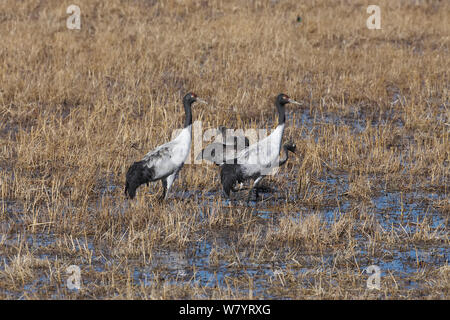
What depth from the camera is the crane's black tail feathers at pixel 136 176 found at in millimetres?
8383

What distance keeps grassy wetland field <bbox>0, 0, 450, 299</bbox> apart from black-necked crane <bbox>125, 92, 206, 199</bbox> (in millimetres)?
262

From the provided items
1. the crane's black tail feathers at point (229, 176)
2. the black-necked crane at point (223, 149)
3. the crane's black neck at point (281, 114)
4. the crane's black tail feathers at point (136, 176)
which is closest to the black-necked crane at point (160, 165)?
the crane's black tail feathers at point (136, 176)

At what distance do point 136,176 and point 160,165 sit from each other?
0.95 feet

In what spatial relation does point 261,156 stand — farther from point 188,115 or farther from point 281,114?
point 188,115

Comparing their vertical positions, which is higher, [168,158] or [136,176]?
[168,158]

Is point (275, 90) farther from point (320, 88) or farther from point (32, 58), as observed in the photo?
point (32, 58)

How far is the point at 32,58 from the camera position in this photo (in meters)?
14.6

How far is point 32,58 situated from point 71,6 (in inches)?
169

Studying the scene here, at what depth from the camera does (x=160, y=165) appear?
27.9 feet

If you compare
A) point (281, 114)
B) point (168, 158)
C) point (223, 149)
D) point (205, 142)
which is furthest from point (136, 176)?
point (205, 142)

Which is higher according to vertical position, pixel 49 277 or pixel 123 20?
pixel 123 20

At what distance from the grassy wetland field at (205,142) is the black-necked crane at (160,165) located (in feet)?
0.86
